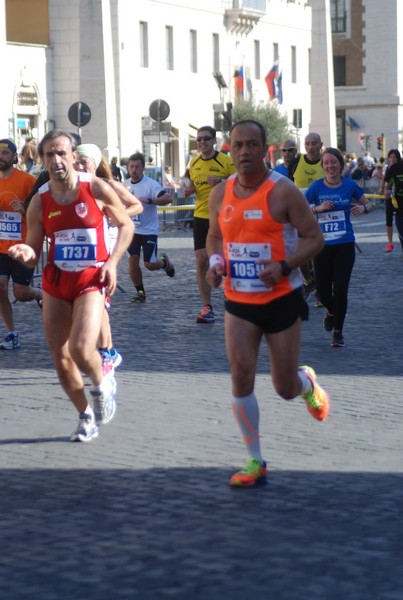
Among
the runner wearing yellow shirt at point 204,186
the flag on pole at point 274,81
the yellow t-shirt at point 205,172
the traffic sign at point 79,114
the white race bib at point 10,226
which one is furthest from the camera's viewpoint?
the flag on pole at point 274,81

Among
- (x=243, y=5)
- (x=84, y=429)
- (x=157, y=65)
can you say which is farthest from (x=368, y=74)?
(x=84, y=429)

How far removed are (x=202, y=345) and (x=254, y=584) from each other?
7.91m

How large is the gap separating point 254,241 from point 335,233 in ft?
19.5

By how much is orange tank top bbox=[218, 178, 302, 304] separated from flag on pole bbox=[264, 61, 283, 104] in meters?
60.3

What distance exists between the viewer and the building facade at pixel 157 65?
4816 centimetres

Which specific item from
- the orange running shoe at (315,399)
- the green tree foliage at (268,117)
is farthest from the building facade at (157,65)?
the orange running shoe at (315,399)

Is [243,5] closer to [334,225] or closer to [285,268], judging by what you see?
[334,225]

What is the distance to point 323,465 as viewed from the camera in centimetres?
771

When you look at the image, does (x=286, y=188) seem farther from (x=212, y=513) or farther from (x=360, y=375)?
(x=360, y=375)

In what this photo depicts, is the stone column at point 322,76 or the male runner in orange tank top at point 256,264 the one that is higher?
the stone column at point 322,76

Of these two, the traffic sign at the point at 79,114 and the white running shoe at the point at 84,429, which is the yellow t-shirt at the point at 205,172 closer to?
the white running shoe at the point at 84,429

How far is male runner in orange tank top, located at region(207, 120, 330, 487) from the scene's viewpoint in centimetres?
726

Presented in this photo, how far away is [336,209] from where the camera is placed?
13.3 metres

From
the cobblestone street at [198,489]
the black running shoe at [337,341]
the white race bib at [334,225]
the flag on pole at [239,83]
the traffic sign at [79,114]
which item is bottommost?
the black running shoe at [337,341]
